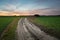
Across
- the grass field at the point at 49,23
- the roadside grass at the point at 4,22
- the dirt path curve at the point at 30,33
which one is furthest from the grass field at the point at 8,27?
the grass field at the point at 49,23

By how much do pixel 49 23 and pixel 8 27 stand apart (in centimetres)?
87

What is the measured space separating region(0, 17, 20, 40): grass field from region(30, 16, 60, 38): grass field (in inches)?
15.6

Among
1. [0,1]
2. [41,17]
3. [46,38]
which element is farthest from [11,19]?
[46,38]

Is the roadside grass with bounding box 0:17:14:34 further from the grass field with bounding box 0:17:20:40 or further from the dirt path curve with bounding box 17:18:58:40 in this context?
the dirt path curve with bounding box 17:18:58:40

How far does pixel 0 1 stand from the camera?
309 centimetres

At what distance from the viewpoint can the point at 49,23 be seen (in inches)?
124

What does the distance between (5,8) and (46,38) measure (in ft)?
3.46

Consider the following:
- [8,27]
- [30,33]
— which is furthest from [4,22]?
[30,33]

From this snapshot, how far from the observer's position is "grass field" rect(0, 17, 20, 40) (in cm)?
300

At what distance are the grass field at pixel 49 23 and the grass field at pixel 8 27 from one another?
1.30ft

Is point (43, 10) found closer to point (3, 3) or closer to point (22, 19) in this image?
point (22, 19)

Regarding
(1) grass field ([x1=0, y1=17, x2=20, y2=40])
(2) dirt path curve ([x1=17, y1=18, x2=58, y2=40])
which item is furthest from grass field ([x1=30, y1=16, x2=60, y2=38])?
(1) grass field ([x1=0, y1=17, x2=20, y2=40])

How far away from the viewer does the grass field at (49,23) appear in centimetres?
304

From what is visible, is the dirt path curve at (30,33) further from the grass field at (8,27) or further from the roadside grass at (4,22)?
the roadside grass at (4,22)
